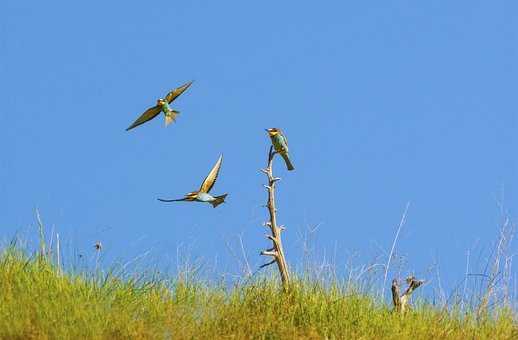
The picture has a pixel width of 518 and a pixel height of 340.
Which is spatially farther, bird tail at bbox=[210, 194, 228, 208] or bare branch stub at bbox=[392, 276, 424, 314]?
bare branch stub at bbox=[392, 276, 424, 314]

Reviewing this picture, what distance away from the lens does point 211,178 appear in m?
7.27

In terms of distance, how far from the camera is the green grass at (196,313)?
7211 mm

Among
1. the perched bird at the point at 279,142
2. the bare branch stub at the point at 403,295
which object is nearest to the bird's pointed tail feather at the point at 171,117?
the perched bird at the point at 279,142

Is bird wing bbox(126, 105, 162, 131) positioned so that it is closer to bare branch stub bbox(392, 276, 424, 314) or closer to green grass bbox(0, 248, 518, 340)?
green grass bbox(0, 248, 518, 340)

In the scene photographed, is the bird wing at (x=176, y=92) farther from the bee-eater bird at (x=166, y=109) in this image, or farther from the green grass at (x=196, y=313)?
the green grass at (x=196, y=313)

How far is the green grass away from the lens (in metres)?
7.21

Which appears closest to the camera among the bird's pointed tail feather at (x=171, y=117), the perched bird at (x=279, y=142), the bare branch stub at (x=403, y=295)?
the bird's pointed tail feather at (x=171, y=117)

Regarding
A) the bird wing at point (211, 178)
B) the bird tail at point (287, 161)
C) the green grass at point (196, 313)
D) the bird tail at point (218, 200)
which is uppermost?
the bird tail at point (287, 161)

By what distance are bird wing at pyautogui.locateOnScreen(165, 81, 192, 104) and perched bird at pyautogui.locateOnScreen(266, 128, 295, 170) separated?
3.03 feet

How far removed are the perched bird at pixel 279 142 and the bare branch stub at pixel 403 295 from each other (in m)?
1.69

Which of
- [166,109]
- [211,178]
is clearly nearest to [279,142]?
[211,178]

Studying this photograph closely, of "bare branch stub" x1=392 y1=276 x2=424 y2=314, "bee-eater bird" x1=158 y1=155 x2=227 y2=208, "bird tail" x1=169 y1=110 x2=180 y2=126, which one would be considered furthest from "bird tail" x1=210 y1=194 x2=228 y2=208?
"bare branch stub" x1=392 y1=276 x2=424 y2=314

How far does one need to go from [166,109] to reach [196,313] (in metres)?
1.78

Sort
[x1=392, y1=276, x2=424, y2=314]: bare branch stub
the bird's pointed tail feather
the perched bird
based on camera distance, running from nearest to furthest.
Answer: the bird's pointed tail feather
the perched bird
[x1=392, y1=276, x2=424, y2=314]: bare branch stub
